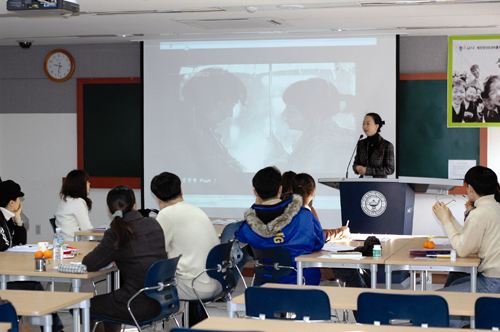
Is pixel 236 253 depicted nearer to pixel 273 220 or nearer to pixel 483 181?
pixel 273 220

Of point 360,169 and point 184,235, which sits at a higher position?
point 360,169

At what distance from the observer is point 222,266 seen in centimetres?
411

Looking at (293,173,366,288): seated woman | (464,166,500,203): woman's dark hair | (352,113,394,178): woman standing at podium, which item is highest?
(352,113,394,178): woman standing at podium

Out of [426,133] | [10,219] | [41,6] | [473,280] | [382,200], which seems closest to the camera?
[473,280]

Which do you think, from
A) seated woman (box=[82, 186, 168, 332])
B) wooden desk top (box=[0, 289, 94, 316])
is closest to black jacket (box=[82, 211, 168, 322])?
seated woman (box=[82, 186, 168, 332])

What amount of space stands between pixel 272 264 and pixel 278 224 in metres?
0.31

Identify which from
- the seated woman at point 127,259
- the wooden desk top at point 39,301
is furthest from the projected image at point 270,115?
the wooden desk top at point 39,301

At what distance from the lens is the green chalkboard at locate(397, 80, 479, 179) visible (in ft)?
22.8

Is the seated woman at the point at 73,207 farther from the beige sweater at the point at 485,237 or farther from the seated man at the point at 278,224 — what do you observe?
the beige sweater at the point at 485,237

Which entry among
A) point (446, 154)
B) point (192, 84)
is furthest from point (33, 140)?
point (446, 154)

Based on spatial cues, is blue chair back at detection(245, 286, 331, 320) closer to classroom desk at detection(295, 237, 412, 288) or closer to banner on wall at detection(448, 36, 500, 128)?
classroom desk at detection(295, 237, 412, 288)

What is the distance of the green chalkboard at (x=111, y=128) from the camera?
7.79m

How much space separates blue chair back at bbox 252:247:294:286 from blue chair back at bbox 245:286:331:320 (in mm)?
1184

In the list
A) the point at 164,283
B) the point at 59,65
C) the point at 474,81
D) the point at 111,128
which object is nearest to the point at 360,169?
the point at 474,81
